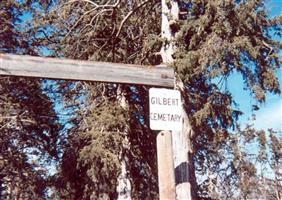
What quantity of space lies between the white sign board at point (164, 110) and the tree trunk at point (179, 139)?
10.4 ft

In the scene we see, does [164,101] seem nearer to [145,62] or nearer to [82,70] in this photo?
[82,70]

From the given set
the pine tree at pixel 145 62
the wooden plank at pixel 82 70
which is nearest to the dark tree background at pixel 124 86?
the pine tree at pixel 145 62

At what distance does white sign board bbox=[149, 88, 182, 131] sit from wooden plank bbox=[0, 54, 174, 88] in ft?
1.05

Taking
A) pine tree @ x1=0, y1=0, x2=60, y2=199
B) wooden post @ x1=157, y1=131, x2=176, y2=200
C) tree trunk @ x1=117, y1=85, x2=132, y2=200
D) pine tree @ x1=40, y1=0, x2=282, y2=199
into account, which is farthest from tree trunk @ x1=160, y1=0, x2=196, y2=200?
pine tree @ x1=0, y1=0, x2=60, y2=199

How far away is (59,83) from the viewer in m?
16.0

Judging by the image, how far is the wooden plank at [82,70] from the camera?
4.05 metres

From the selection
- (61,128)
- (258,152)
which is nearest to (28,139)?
(61,128)

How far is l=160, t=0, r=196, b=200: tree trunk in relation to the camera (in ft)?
26.5

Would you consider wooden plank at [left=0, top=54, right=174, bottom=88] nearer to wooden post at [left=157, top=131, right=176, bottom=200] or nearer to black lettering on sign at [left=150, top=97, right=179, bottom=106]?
black lettering on sign at [left=150, top=97, right=179, bottom=106]

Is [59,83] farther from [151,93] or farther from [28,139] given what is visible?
[151,93]

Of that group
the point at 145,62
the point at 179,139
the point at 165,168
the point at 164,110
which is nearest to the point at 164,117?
the point at 164,110

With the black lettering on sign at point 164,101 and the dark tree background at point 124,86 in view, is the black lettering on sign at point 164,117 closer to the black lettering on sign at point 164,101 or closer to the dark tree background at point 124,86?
the black lettering on sign at point 164,101

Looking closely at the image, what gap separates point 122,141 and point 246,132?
28.0 metres

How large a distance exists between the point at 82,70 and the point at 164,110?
101 cm
